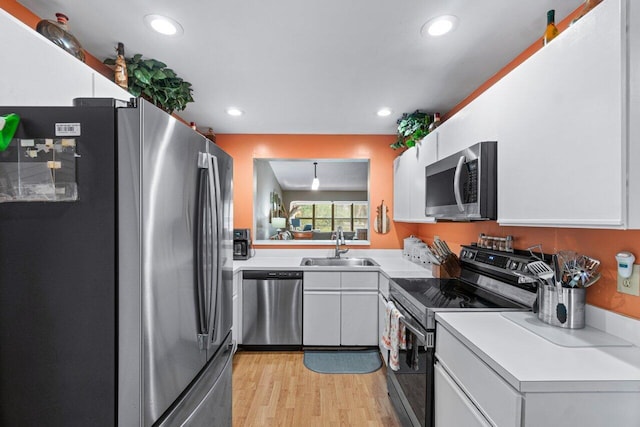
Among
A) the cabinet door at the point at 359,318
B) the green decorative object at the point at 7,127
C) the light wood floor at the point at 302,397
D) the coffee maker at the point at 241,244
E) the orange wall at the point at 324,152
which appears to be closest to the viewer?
the green decorative object at the point at 7,127

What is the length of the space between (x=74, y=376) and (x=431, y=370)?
1.50 metres

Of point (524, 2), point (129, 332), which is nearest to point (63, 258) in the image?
point (129, 332)

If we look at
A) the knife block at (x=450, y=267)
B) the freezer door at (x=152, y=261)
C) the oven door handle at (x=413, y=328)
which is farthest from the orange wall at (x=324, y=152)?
the freezer door at (x=152, y=261)

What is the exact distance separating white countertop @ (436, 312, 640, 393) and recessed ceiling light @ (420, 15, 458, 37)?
152cm

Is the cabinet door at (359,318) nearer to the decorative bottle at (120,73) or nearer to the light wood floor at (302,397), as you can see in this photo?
the light wood floor at (302,397)

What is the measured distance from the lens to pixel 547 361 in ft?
3.32

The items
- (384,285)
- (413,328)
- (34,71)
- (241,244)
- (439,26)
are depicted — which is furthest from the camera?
(241,244)

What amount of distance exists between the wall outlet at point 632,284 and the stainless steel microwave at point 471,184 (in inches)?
20.8

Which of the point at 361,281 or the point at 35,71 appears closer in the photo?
the point at 35,71

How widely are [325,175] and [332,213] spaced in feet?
4.26

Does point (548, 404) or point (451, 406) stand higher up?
point (548, 404)

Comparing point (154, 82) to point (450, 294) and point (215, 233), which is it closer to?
point (215, 233)


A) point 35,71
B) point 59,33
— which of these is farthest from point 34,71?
point 59,33

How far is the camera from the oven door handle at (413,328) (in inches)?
62.0
